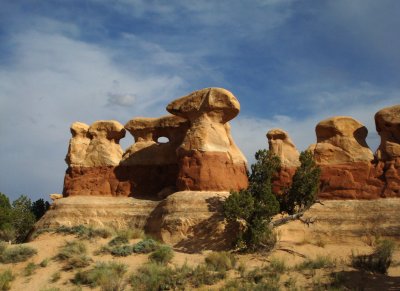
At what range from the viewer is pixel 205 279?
2214cm

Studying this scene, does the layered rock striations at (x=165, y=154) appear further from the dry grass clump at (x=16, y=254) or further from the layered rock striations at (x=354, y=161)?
the dry grass clump at (x=16, y=254)

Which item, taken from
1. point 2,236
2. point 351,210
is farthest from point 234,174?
point 2,236

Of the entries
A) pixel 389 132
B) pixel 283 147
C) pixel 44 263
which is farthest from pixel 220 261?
pixel 389 132

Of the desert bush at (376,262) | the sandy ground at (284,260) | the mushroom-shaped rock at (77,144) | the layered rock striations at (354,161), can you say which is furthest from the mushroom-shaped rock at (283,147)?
the mushroom-shaped rock at (77,144)

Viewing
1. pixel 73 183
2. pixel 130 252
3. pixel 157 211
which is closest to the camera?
pixel 130 252

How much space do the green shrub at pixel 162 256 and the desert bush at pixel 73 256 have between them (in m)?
2.77

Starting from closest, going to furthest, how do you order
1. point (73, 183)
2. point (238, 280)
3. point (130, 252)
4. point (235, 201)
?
1. point (238, 280)
2. point (130, 252)
3. point (235, 201)
4. point (73, 183)

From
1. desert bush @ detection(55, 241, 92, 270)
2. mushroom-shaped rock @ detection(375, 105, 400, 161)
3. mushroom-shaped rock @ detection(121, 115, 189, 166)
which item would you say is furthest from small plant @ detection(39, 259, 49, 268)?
mushroom-shaped rock @ detection(375, 105, 400, 161)

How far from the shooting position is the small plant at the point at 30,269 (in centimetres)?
2436

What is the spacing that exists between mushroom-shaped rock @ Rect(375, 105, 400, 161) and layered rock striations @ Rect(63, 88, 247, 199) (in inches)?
317

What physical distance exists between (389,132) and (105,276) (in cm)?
1857

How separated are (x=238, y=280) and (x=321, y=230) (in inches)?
400

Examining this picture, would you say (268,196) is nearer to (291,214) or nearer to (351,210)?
(291,214)

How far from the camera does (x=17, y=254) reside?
25.7 m
